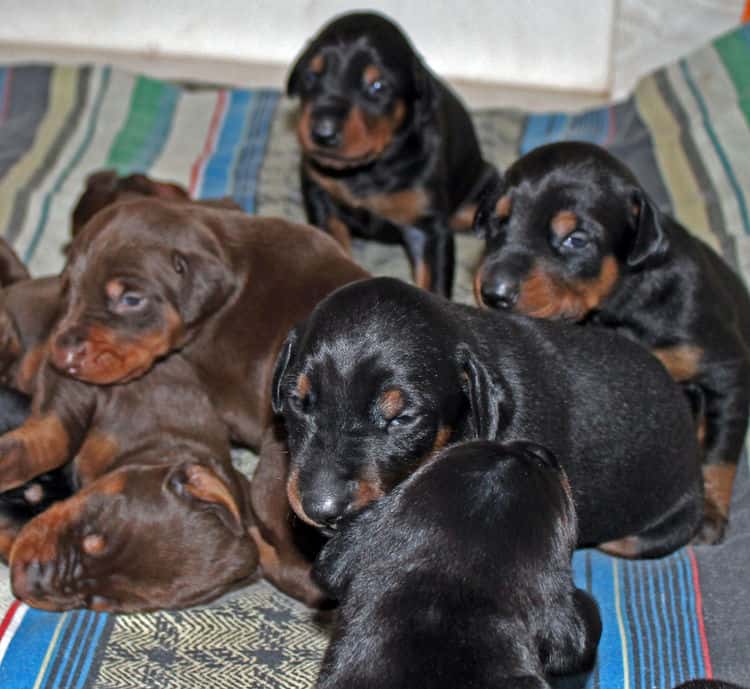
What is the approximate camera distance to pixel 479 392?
3168mm

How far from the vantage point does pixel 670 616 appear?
352cm

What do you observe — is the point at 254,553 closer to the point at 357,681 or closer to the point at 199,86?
the point at 357,681

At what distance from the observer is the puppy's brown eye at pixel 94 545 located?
3.34 meters

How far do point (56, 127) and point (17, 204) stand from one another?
2.70ft

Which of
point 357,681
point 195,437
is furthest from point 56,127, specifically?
point 357,681

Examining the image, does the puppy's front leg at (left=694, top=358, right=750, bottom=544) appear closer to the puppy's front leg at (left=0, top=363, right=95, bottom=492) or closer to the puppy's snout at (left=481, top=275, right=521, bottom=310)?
the puppy's snout at (left=481, top=275, right=521, bottom=310)

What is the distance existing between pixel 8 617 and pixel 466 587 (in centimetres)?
167

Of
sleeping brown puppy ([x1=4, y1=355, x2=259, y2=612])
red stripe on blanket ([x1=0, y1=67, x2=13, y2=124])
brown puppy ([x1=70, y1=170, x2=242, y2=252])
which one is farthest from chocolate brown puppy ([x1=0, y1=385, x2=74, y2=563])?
red stripe on blanket ([x1=0, y1=67, x2=13, y2=124])

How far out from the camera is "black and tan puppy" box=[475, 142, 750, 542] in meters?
3.91

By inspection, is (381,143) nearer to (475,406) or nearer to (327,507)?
(475,406)

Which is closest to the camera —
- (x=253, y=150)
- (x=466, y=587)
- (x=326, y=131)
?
(x=466, y=587)

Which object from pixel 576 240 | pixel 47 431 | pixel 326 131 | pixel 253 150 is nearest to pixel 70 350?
pixel 47 431

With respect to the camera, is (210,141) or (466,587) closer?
(466,587)

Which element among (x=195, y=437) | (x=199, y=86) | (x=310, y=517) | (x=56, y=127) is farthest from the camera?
(x=199, y=86)
